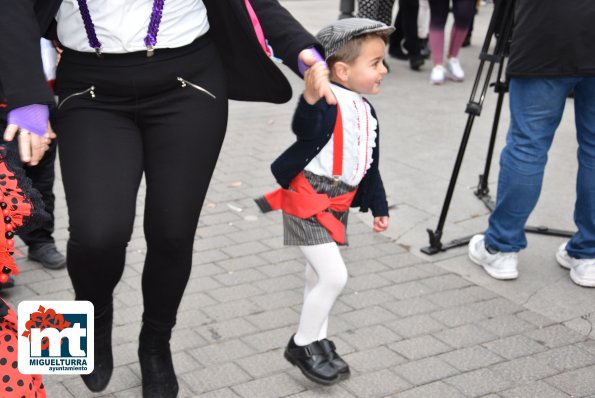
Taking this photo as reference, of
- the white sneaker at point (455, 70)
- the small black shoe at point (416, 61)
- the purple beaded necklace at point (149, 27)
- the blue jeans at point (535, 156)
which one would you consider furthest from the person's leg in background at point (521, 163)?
the small black shoe at point (416, 61)

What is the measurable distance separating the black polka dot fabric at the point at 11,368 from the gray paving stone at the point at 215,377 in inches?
41.6

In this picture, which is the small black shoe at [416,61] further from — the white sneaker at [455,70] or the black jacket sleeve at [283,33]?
the black jacket sleeve at [283,33]

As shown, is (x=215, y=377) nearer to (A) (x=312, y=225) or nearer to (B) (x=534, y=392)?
(A) (x=312, y=225)

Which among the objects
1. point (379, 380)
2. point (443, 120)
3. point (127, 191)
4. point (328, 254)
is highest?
point (127, 191)

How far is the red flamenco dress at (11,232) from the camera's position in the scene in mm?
2438

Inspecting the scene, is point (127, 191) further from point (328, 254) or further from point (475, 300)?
point (475, 300)

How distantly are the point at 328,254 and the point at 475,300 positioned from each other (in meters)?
1.26

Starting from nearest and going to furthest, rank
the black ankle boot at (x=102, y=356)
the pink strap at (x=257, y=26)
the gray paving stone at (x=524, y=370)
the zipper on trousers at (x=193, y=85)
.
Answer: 1. the zipper on trousers at (x=193, y=85)
2. the pink strap at (x=257, y=26)
3. the black ankle boot at (x=102, y=356)
4. the gray paving stone at (x=524, y=370)

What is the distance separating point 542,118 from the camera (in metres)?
4.51

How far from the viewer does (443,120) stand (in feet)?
26.1

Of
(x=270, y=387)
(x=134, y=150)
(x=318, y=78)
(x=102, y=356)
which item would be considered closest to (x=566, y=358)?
(x=270, y=387)

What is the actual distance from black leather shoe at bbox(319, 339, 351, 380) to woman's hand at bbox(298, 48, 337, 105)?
1120mm

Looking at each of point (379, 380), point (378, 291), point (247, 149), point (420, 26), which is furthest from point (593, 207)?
point (420, 26)

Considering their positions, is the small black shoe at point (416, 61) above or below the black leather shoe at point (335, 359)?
below
